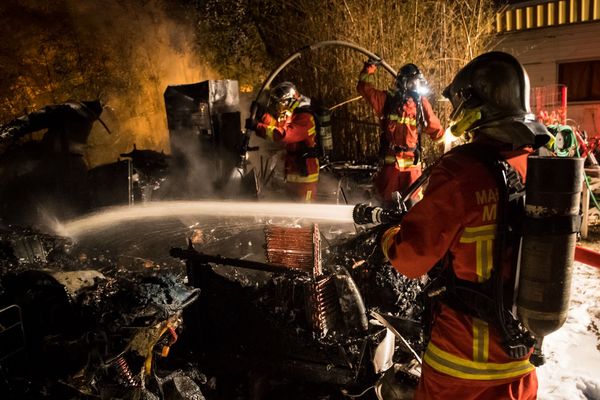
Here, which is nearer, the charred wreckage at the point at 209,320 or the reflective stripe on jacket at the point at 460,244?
the reflective stripe on jacket at the point at 460,244

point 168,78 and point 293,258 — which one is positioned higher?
point 168,78

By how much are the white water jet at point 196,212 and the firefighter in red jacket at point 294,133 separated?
1.14 feet

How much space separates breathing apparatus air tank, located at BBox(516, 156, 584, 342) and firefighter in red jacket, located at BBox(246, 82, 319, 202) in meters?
4.67

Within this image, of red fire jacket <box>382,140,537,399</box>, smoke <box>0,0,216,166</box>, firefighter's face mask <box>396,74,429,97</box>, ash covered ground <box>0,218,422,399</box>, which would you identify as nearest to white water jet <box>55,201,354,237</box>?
ash covered ground <box>0,218,422,399</box>

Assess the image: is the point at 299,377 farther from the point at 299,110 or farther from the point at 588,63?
the point at 588,63

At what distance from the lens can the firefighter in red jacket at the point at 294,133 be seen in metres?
6.39

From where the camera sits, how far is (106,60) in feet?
28.8

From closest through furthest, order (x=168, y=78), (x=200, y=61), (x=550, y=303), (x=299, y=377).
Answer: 1. (x=550, y=303)
2. (x=299, y=377)
3. (x=168, y=78)
4. (x=200, y=61)

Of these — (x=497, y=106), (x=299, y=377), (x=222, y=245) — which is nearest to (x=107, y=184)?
(x=222, y=245)

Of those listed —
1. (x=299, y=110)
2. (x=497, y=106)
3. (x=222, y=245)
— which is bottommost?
(x=222, y=245)

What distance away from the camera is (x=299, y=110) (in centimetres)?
645

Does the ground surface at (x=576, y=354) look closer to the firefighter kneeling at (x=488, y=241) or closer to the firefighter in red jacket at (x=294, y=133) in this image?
the firefighter kneeling at (x=488, y=241)

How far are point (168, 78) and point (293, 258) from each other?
751 cm

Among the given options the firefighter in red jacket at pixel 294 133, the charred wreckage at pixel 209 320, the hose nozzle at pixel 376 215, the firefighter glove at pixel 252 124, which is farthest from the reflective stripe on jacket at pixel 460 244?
the firefighter glove at pixel 252 124
